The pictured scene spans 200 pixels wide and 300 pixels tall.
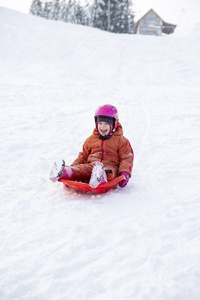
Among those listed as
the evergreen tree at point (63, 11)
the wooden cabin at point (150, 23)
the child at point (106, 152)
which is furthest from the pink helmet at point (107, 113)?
the evergreen tree at point (63, 11)

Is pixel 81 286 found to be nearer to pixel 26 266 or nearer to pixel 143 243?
pixel 26 266

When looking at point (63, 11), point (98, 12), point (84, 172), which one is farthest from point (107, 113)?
point (63, 11)

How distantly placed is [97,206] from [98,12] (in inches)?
1262

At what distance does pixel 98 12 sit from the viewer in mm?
30422

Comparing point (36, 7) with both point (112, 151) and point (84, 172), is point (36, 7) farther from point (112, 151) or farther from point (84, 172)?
point (84, 172)

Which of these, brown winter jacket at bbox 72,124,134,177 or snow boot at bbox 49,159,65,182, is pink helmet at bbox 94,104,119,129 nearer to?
brown winter jacket at bbox 72,124,134,177

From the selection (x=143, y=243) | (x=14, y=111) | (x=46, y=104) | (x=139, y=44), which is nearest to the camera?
(x=143, y=243)

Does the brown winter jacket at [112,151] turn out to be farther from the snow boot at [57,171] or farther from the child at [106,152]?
the snow boot at [57,171]

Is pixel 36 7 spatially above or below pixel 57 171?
above

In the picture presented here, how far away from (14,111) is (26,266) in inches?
227

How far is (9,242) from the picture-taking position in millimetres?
2131

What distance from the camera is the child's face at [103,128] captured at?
339 centimetres

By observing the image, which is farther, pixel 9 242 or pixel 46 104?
pixel 46 104

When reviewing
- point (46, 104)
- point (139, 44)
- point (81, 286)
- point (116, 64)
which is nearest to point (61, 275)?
point (81, 286)
